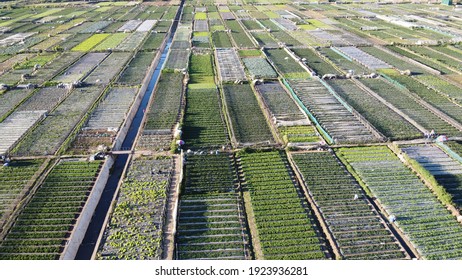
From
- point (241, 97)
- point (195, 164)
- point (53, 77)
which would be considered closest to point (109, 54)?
point (53, 77)

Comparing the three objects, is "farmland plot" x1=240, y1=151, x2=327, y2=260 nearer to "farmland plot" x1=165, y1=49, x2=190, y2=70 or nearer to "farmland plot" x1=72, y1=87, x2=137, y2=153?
"farmland plot" x1=72, y1=87, x2=137, y2=153

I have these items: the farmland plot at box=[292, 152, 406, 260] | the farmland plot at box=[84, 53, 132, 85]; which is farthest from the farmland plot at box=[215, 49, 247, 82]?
the farmland plot at box=[292, 152, 406, 260]

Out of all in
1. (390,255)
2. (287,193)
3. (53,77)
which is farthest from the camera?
(53,77)

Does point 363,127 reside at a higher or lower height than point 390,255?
higher

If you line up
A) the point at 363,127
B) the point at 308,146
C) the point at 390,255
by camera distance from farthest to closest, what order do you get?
the point at 363,127
the point at 308,146
the point at 390,255

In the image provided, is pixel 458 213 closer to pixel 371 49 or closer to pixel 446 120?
pixel 446 120

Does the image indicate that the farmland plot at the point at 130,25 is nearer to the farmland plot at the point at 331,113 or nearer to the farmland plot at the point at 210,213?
the farmland plot at the point at 331,113

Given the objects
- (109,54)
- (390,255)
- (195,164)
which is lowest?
(390,255)

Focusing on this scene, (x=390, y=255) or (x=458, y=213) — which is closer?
(x=390, y=255)

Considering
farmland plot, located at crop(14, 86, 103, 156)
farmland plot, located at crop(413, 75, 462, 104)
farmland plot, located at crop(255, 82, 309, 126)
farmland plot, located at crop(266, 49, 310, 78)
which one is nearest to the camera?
farmland plot, located at crop(14, 86, 103, 156)
